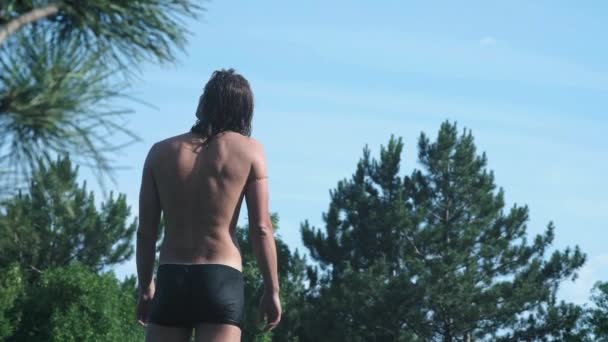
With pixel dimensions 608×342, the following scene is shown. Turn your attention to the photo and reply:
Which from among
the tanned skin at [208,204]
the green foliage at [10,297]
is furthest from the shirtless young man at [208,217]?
the green foliage at [10,297]

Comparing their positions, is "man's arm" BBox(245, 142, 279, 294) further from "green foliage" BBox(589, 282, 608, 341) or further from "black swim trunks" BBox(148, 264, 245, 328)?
"green foliage" BBox(589, 282, 608, 341)

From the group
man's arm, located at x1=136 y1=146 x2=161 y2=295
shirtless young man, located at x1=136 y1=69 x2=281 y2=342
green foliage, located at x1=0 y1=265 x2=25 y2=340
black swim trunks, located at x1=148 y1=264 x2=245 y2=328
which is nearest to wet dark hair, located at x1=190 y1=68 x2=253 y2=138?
shirtless young man, located at x1=136 y1=69 x2=281 y2=342

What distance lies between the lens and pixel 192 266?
15.1 ft

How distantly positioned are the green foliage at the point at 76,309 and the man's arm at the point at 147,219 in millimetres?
44039

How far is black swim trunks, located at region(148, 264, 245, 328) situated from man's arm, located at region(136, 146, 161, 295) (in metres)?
0.14

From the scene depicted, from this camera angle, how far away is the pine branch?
3.40 m

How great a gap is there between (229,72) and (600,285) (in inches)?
2076

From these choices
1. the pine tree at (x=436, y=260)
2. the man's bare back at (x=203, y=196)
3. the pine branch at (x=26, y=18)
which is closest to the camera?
the pine branch at (x=26, y=18)

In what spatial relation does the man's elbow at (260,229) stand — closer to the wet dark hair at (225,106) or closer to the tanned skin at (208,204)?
the tanned skin at (208,204)

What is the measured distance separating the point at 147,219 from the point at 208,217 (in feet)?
0.97

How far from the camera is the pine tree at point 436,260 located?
45344 mm

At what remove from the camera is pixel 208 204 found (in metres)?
4.57

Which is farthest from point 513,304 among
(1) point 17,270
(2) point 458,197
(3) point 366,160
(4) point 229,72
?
(4) point 229,72

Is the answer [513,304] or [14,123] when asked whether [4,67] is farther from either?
[513,304]
